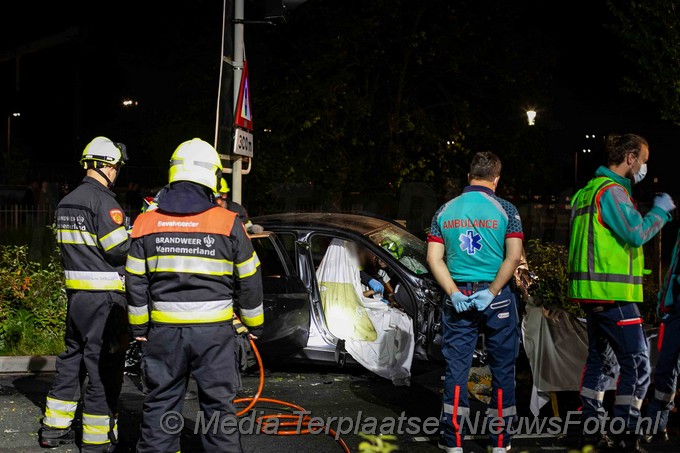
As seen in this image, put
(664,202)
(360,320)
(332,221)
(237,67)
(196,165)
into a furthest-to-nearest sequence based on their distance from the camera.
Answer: (237,67) → (332,221) → (360,320) → (664,202) → (196,165)

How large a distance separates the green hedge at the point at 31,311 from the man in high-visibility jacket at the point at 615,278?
17.4 feet

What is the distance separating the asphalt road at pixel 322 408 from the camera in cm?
545

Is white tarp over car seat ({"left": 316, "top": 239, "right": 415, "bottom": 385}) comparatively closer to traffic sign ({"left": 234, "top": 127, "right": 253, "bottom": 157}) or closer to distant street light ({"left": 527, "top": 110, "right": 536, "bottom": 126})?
traffic sign ({"left": 234, "top": 127, "right": 253, "bottom": 157})

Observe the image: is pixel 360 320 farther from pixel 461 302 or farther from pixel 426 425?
pixel 461 302

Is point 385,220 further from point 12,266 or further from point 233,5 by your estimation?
point 12,266

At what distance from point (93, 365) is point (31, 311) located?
368 cm

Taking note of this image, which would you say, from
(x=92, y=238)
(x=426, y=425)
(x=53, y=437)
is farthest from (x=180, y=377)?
(x=426, y=425)

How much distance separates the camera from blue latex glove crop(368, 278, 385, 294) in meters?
7.81

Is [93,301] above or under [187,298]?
under

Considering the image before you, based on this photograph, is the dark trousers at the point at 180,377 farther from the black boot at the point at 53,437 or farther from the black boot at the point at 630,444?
the black boot at the point at 630,444

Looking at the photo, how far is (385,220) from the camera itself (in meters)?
8.29

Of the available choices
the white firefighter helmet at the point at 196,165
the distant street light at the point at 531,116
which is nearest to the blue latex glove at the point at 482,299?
the white firefighter helmet at the point at 196,165

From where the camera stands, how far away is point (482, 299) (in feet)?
16.3

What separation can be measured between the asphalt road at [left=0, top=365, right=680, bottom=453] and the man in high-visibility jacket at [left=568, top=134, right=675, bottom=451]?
16.1 inches
